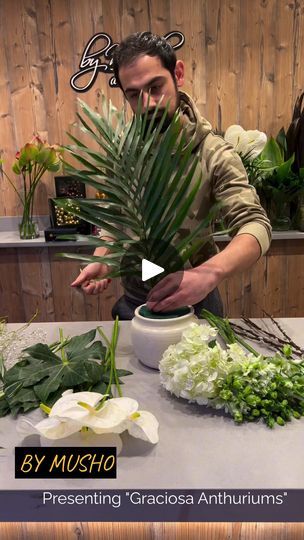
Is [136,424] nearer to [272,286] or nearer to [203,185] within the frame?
[203,185]

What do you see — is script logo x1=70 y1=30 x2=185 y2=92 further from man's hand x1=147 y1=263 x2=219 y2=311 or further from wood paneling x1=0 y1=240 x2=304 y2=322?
man's hand x1=147 y1=263 x2=219 y2=311

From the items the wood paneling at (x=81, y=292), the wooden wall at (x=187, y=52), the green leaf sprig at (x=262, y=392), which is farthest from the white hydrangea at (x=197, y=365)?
the wooden wall at (x=187, y=52)

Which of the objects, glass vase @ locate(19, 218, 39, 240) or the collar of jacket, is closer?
the collar of jacket

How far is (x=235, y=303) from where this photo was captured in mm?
2822

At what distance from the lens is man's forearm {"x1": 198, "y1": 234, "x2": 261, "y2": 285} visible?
1085 mm

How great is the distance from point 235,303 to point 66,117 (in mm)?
1659

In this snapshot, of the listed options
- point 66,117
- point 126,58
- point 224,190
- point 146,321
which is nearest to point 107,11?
point 66,117

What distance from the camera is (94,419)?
26.2 inches

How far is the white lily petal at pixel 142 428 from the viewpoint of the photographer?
2.27ft

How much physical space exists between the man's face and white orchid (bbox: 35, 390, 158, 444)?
0.92m

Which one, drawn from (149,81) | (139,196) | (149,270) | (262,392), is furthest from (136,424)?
(149,81)

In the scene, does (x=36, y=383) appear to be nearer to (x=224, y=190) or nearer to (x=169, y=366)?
(x=169, y=366)

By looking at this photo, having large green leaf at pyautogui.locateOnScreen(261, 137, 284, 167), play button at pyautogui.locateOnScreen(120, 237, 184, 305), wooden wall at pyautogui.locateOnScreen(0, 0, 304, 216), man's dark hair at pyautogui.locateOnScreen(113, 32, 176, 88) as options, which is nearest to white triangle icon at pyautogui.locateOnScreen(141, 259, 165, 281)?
play button at pyautogui.locateOnScreen(120, 237, 184, 305)

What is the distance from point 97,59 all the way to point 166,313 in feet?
7.51
